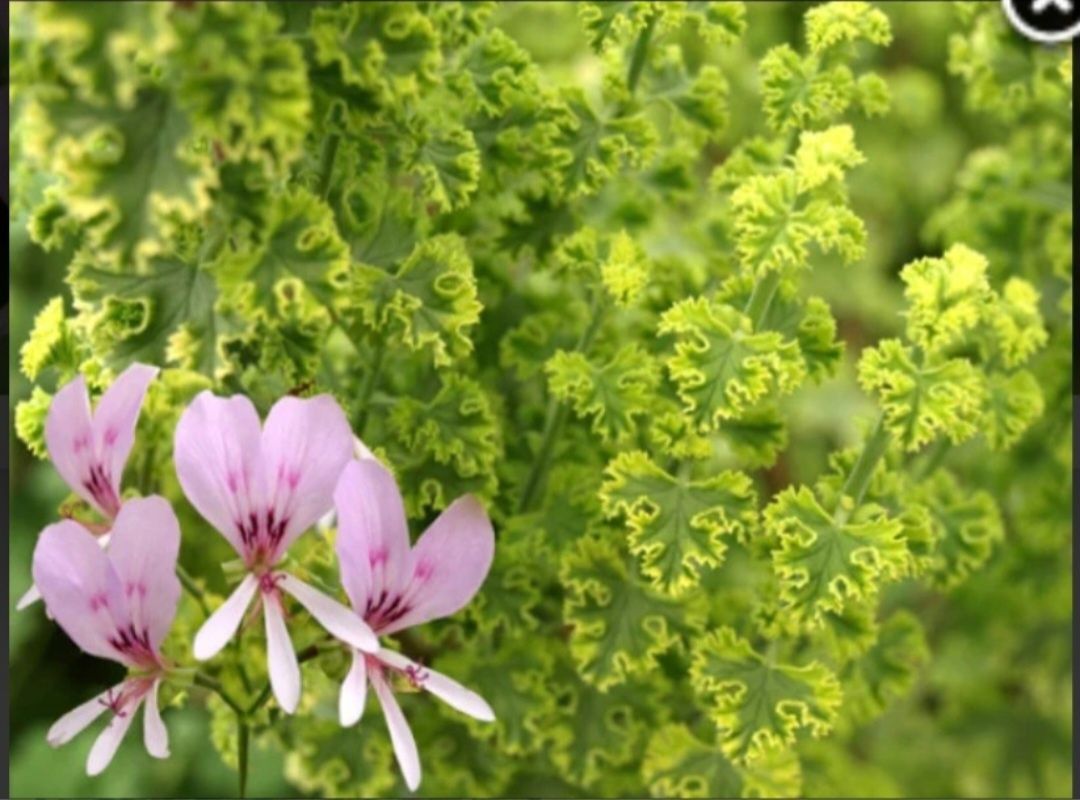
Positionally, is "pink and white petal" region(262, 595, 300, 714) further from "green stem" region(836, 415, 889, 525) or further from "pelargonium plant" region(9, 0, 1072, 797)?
"green stem" region(836, 415, 889, 525)

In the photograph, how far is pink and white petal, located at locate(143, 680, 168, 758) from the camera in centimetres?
78

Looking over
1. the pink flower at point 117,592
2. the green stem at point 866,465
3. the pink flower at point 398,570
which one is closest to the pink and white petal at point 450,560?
the pink flower at point 398,570

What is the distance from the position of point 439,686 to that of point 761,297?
26cm

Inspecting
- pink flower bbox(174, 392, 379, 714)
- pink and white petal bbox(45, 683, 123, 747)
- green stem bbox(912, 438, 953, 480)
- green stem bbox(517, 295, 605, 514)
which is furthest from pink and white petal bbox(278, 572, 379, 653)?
green stem bbox(912, 438, 953, 480)

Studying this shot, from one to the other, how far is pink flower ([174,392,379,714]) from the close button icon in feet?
1.63

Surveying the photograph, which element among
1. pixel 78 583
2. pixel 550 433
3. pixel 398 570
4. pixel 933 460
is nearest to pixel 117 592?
pixel 78 583

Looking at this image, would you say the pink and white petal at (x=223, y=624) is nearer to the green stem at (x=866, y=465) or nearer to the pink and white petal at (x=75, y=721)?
the pink and white petal at (x=75, y=721)

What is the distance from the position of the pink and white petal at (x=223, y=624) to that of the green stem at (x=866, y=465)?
31cm

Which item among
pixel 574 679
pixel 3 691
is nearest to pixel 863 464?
pixel 574 679

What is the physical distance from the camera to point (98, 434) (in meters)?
0.80

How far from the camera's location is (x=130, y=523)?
771 mm

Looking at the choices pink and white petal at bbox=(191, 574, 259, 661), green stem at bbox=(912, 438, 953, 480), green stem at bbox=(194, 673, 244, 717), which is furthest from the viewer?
green stem at bbox=(912, 438, 953, 480)

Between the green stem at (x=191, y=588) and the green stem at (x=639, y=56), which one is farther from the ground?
the green stem at (x=639, y=56)

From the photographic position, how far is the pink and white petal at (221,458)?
30.0 inches
